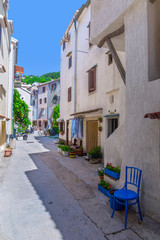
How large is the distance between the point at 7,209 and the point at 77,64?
40.7ft

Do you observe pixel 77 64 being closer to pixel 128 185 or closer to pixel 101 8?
pixel 101 8

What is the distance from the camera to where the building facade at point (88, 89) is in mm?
9023

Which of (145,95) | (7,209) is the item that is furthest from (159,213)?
(7,209)

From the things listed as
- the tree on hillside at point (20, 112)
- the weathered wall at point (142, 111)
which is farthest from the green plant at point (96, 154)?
the tree on hillside at point (20, 112)

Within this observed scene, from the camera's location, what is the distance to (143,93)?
443cm

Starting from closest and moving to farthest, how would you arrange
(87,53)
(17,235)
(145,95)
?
(17,235) < (145,95) < (87,53)

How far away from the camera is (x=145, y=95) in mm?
4367

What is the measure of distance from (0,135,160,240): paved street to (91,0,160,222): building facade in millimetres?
820

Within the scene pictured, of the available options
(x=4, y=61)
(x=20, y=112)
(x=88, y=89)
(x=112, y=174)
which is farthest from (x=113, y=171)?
(x=20, y=112)

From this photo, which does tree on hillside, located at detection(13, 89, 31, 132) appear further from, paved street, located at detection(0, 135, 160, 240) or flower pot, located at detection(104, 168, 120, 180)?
flower pot, located at detection(104, 168, 120, 180)

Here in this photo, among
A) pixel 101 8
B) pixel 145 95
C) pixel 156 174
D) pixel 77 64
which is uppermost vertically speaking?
pixel 77 64

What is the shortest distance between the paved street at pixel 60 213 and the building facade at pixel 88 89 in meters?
1.97

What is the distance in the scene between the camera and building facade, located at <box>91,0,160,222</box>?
13.3ft

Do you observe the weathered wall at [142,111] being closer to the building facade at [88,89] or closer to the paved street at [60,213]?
the paved street at [60,213]
